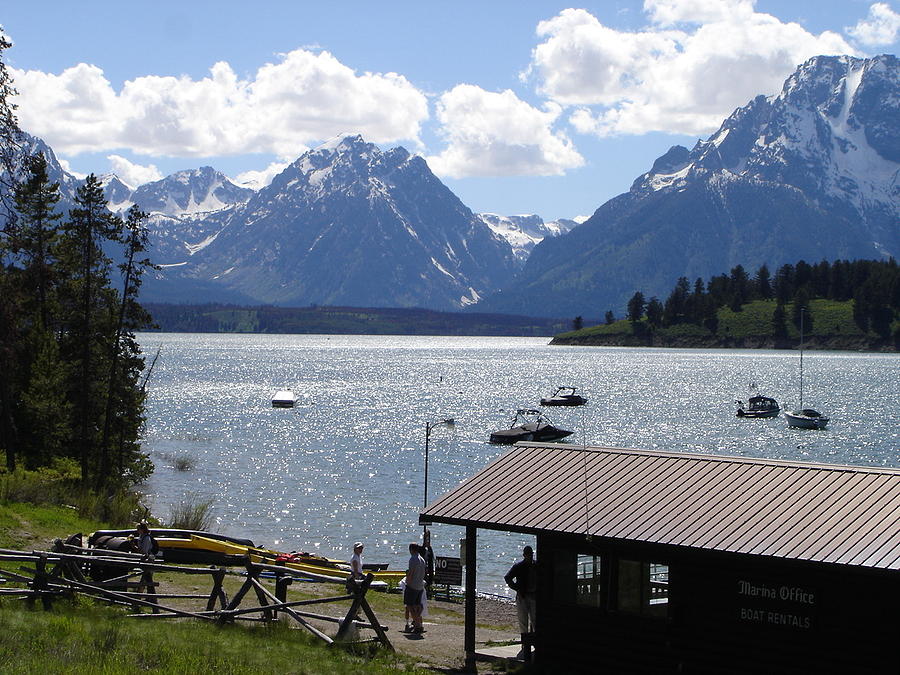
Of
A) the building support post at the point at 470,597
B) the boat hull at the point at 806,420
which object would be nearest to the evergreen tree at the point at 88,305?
the building support post at the point at 470,597

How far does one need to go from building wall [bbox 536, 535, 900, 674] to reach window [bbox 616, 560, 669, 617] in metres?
0.02

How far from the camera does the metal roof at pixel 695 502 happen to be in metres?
18.4

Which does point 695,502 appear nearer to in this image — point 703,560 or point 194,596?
point 703,560

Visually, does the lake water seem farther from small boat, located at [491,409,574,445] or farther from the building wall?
the building wall

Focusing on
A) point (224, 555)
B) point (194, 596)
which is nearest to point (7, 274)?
point (224, 555)

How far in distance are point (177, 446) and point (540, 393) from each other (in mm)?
87926

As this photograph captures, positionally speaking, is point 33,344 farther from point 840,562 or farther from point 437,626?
point 840,562

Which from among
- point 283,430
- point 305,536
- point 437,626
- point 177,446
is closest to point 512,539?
point 305,536

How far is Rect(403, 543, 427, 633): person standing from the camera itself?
25.2 m

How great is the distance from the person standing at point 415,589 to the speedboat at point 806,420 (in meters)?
99.2

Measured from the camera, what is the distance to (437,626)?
91.5 feet

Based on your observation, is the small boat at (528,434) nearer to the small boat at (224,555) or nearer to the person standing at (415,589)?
the small boat at (224,555)

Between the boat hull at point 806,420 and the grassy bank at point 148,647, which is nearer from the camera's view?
the grassy bank at point 148,647

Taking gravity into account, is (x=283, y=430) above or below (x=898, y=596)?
below
